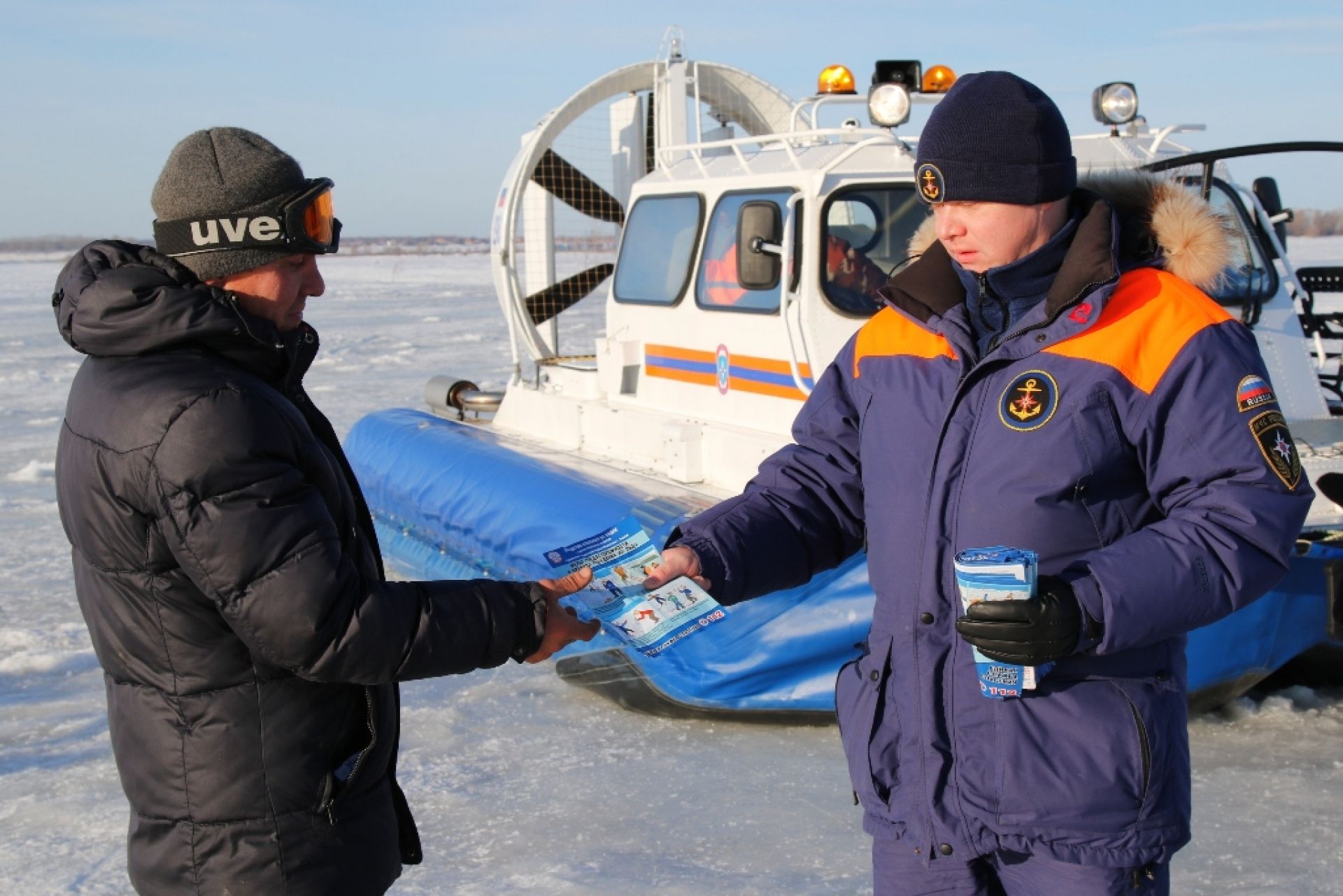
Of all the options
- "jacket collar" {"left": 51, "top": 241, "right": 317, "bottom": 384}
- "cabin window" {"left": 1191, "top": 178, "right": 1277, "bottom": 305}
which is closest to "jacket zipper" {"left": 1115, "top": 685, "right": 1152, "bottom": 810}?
"jacket collar" {"left": 51, "top": 241, "right": 317, "bottom": 384}

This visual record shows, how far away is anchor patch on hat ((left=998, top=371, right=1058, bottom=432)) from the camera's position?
1503 millimetres

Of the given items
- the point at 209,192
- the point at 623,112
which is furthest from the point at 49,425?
the point at 209,192

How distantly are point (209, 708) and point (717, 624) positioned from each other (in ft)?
6.94

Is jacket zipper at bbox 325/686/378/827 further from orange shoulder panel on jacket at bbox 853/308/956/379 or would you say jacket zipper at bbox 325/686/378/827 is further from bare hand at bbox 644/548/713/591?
orange shoulder panel on jacket at bbox 853/308/956/379

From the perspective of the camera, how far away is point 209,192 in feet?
5.00

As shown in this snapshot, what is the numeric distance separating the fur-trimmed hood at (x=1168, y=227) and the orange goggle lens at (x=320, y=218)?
0.90 meters

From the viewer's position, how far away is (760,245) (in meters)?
4.20

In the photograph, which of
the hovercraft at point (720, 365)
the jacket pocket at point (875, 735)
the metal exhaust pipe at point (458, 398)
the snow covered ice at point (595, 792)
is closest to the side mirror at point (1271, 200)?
the hovercraft at point (720, 365)

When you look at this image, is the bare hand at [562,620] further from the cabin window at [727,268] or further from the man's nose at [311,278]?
the cabin window at [727,268]

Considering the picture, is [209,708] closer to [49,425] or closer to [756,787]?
[756,787]

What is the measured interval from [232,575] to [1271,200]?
4112 mm

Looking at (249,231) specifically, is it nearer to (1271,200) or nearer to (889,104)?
(889,104)

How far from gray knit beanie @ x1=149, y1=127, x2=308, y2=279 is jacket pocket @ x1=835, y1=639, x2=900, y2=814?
0.82m

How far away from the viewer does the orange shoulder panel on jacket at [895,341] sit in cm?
164
